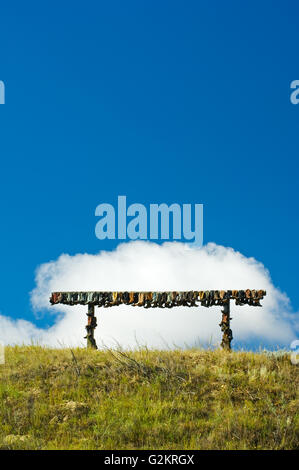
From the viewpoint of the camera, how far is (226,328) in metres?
16.9

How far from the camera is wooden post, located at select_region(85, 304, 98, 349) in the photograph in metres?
18.0

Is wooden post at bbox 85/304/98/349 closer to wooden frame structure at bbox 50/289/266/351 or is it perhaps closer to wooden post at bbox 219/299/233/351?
wooden frame structure at bbox 50/289/266/351

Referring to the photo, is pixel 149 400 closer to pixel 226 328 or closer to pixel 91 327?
pixel 226 328

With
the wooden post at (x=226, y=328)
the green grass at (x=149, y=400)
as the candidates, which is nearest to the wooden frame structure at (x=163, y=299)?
the wooden post at (x=226, y=328)

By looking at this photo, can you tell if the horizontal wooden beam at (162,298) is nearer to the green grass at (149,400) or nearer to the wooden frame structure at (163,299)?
the wooden frame structure at (163,299)

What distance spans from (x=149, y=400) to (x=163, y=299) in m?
5.22

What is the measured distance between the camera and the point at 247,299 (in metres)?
17.0

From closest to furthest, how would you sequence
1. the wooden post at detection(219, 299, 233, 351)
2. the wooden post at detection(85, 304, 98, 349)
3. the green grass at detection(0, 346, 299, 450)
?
the green grass at detection(0, 346, 299, 450)
the wooden post at detection(219, 299, 233, 351)
the wooden post at detection(85, 304, 98, 349)

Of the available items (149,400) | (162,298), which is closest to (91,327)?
(162,298)

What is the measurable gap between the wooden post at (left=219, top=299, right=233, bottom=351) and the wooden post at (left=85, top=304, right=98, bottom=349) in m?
4.63

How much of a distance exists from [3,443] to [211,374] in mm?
5942

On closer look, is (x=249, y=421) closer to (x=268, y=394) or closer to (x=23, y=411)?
(x=268, y=394)

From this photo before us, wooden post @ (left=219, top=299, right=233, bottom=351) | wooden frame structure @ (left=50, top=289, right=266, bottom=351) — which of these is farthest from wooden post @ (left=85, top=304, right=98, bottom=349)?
wooden post @ (left=219, top=299, right=233, bottom=351)

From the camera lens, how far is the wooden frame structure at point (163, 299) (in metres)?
16.9
